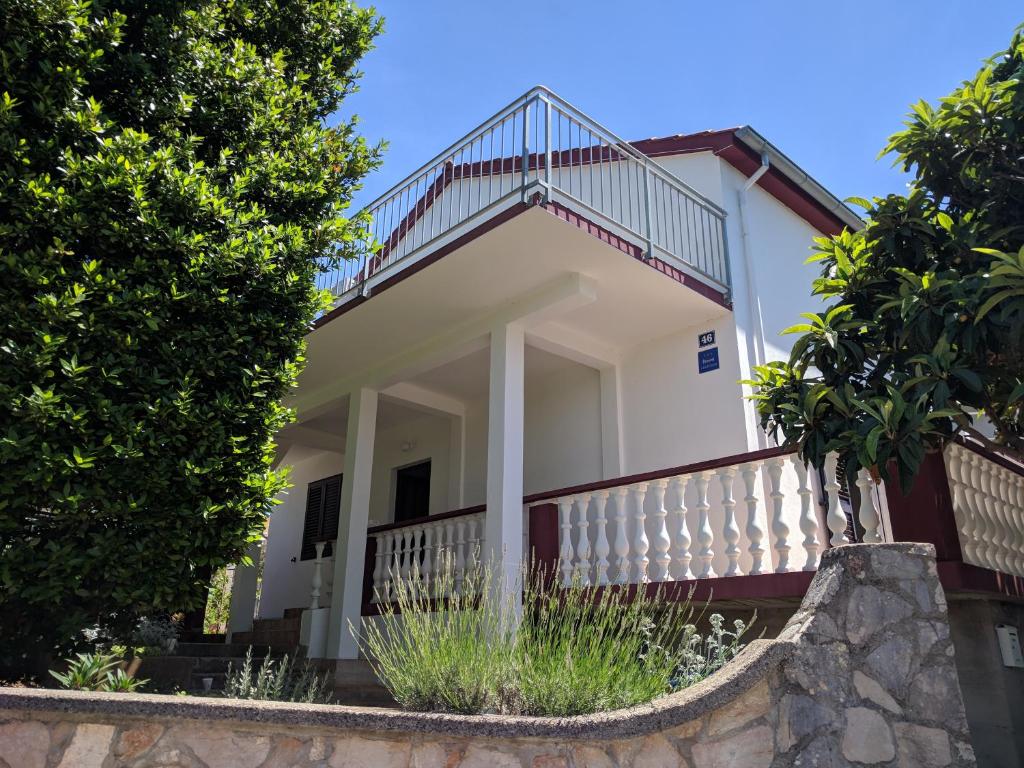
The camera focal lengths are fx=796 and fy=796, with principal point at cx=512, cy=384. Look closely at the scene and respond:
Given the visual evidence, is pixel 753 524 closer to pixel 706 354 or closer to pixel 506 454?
pixel 506 454

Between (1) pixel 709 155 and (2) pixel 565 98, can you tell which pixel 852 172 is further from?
(2) pixel 565 98

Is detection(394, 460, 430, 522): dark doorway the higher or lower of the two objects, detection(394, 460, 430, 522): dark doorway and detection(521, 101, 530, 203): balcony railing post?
the lower

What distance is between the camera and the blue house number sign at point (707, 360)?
7.82 metres

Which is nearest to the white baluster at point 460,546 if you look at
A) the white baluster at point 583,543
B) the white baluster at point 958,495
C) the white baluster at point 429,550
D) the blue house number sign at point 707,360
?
the white baluster at point 429,550

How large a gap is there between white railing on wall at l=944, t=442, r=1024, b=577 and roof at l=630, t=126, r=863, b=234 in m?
4.35

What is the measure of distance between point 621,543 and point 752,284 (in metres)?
3.39

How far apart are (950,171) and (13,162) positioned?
5395 mm

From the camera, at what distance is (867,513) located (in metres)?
5.08

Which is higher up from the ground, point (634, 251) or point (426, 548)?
point (634, 251)

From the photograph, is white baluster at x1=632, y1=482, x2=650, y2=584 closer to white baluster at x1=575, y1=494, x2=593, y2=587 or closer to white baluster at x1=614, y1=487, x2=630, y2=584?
white baluster at x1=614, y1=487, x2=630, y2=584

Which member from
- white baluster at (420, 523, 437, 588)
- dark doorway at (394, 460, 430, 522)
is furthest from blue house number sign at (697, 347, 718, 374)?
dark doorway at (394, 460, 430, 522)

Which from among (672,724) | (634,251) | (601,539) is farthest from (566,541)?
(672,724)

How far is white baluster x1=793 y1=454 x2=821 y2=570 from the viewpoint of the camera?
5.37m

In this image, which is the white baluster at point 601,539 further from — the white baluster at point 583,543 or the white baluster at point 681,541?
the white baluster at point 681,541
